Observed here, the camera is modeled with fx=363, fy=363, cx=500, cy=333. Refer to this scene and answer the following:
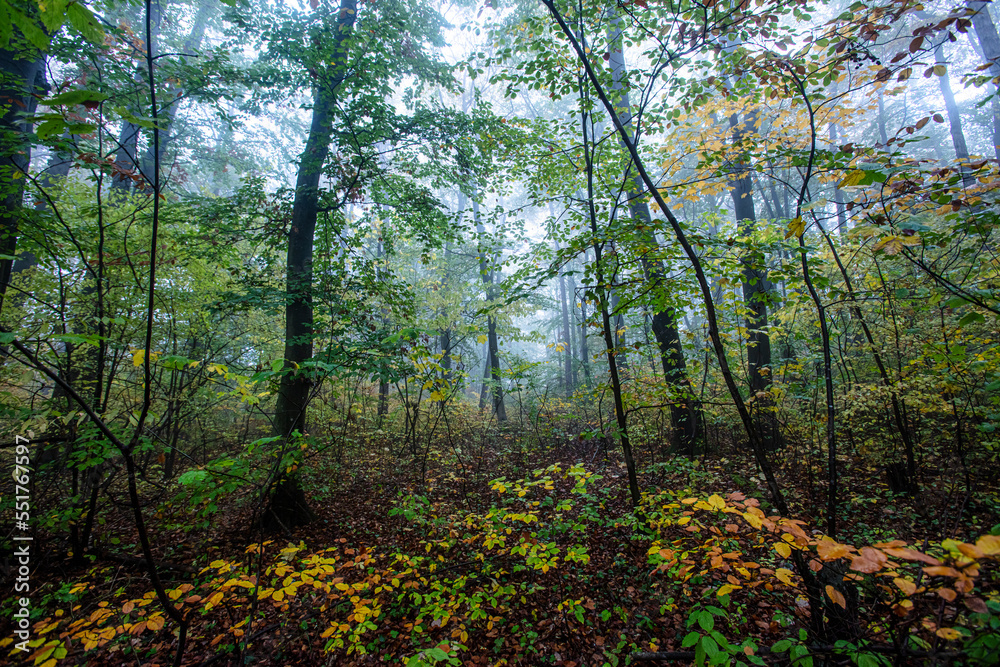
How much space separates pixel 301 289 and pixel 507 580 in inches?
185

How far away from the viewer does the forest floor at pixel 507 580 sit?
2.67 metres

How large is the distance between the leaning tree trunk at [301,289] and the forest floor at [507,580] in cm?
41

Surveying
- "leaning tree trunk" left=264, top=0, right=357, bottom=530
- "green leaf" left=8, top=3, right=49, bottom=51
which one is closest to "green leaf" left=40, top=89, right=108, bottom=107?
"green leaf" left=8, top=3, right=49, bottom=51

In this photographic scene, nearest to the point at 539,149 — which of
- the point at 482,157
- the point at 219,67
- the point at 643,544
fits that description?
the point at 482,157

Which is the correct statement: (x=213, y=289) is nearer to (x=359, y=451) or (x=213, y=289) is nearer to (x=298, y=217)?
(x=298, y=217)

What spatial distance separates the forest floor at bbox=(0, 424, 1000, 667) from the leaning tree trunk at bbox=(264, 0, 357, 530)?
1.36ft

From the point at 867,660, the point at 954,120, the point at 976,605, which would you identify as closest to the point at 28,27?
the point at 976,605

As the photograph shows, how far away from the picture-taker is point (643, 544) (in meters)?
4.34

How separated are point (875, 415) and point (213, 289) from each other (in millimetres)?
11778

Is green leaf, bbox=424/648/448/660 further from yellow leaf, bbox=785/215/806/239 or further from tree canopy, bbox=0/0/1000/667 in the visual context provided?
yellow leaf, bbox=785/215/806/239

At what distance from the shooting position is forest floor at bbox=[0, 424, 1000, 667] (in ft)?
8.75

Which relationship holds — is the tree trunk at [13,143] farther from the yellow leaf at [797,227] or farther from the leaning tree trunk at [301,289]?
the yellow leaf at [797,227]

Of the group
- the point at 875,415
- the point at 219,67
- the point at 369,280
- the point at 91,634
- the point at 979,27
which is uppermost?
the point at 979,27

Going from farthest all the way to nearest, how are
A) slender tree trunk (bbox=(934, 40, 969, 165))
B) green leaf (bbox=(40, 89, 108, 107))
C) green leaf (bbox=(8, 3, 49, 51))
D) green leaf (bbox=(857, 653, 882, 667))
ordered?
1. slender tree trunk (bbox=(934, 40, 969, 165))
2. green leaf (bbox=(857, 653, 882, 667))
3. green leaf (bbox=(8, 3, 49, 51))
4. green leaf (bbox=(40, 89, 108, 107))
